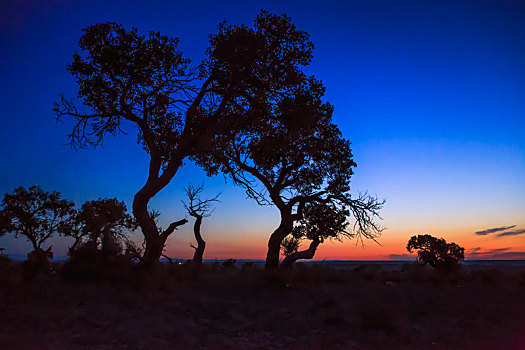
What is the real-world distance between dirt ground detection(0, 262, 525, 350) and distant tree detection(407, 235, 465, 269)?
629 inches

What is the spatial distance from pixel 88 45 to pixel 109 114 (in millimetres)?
2844

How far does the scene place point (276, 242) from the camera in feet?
61.7

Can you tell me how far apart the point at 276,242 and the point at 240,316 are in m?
9.49

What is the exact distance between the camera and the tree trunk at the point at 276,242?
61.2ft

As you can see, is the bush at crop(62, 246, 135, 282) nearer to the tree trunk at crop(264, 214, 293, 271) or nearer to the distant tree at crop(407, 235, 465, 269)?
the tree trunk at crop(264, 214, 293, 271)

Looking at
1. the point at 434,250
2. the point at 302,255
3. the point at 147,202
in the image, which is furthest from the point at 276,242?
the point at 434,250

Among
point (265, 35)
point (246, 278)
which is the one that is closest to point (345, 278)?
point (246, 278)

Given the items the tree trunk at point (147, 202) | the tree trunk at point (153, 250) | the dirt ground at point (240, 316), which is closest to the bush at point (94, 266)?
the dirt ground at point (240, 316)

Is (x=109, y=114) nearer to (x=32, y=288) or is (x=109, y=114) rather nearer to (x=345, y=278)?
(x=32, y=288)

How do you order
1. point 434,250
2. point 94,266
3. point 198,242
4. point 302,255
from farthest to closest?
1. point 434,250
2. point 198,242
3. point 302,255
4. point 94,266

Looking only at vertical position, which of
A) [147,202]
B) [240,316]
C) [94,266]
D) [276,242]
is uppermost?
[147,202]

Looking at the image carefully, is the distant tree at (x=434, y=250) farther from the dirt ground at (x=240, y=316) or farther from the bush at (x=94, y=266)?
the bush at (x=94, y=266)

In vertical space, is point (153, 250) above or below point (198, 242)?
below

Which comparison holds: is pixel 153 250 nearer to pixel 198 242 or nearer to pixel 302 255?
pixel 198 242
